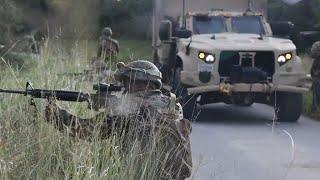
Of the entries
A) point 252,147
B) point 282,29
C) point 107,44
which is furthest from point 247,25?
point 252,147

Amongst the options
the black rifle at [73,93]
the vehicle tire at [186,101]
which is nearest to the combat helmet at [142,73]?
the black rifle at [73,93]

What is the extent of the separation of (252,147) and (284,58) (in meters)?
2.96

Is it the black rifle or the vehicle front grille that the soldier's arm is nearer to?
the black rifle

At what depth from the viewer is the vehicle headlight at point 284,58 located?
12.4 m

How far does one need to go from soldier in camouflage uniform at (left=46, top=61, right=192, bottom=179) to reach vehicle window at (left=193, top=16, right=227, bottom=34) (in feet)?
28.6

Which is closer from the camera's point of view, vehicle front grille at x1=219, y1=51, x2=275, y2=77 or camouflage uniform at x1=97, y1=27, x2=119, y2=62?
vehicle front grille at x1=219, y1=51, x2=275, y2=77

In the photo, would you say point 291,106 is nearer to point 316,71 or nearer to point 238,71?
point 316,71

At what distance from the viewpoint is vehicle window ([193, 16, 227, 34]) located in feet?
45.3

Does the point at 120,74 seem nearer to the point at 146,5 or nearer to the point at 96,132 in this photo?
Result: the point at 96,132

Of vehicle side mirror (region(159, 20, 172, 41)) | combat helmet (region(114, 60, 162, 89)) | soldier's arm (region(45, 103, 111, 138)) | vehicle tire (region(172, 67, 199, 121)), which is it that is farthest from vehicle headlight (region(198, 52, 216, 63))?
soldier's arm (region(45, 103, 111, 138))

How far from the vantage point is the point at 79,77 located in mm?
8344

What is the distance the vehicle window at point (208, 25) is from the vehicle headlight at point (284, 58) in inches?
66.6

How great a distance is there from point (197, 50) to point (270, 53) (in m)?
1.20

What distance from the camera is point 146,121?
4.82m
